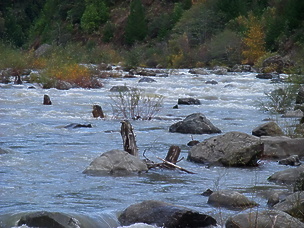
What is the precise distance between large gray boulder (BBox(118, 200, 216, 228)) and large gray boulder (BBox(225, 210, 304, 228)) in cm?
34

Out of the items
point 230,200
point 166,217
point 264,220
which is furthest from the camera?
point 230,200

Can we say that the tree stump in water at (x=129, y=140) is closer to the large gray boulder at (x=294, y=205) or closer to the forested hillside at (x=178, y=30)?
the large gray boulder at (x=294, y=205)

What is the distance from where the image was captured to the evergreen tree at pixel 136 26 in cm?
6669

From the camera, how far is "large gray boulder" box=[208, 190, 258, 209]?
23.4 ft

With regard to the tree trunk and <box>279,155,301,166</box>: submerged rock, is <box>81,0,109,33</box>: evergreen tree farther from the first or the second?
the tree trunk

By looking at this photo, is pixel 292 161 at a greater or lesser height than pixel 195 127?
greater

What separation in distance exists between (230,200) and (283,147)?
337 cm

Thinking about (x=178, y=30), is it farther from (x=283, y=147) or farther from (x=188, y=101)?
(x=283, y=147)

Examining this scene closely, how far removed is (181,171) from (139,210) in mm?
2663

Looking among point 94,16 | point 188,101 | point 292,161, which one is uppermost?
point 292,161

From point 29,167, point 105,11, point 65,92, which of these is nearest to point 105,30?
point 105,11

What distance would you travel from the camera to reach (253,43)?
146 feet

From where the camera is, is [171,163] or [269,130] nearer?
[171,163]

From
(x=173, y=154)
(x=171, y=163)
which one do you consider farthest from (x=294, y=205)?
(x=173, y=154)
